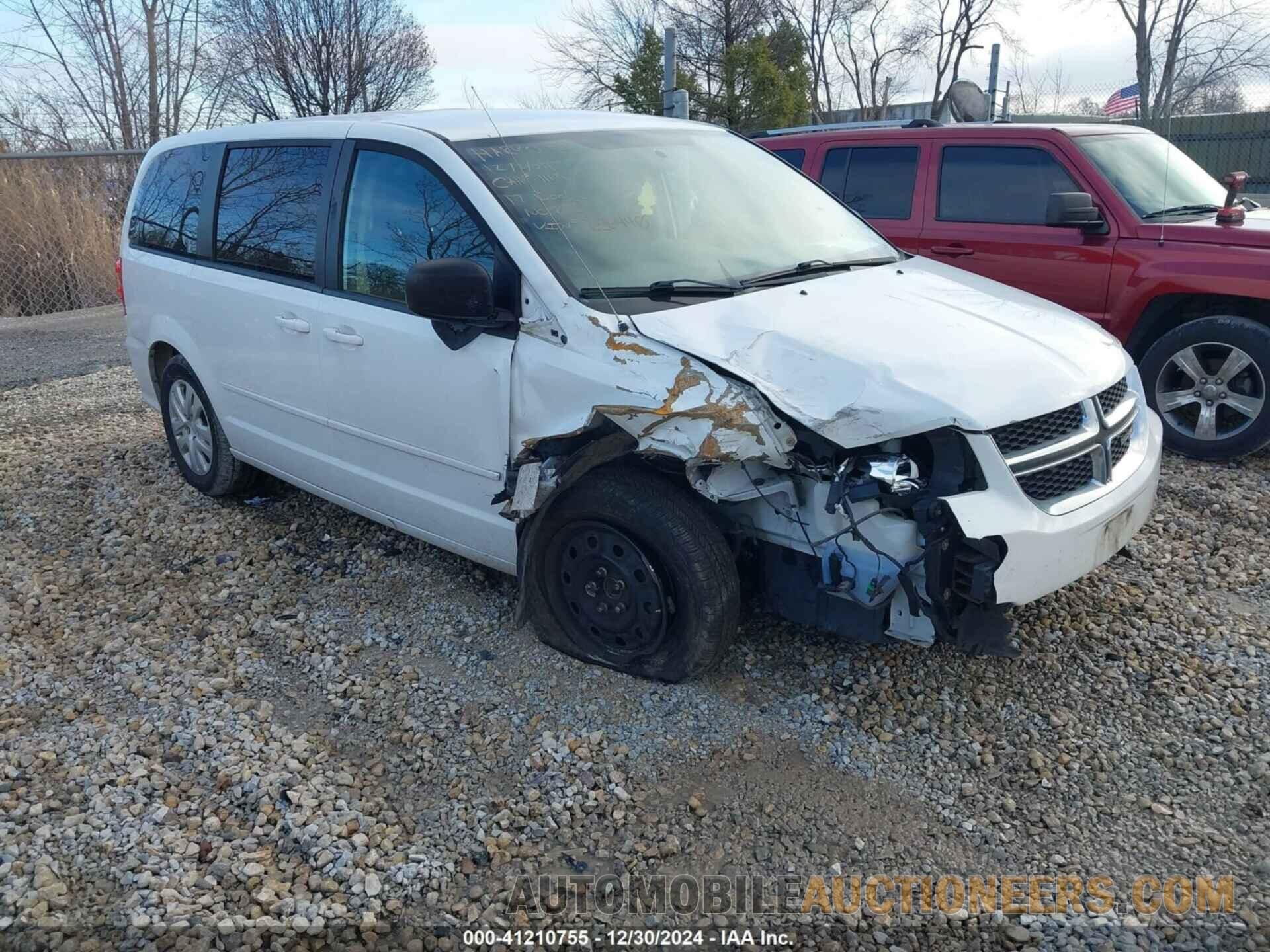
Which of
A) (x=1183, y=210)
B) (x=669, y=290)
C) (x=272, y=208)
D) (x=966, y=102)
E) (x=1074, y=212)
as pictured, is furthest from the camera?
(x=966, y=102)

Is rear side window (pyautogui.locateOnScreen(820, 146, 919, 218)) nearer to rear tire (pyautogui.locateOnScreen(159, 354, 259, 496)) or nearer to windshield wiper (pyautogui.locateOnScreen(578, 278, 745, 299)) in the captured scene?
windshield wiper (pyautogui.locateOnScreen(578, 278, 745, 299))

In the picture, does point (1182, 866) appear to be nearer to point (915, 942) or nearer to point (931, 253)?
point (915, 942)

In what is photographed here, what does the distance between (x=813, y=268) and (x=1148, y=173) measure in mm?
3623

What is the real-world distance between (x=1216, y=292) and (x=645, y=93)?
15547 mm

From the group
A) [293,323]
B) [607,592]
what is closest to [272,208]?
[293,323]

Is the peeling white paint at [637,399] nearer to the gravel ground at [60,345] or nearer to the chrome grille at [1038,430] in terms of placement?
the chrome grille at [1038,430]

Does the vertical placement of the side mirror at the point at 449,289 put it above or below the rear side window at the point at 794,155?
below

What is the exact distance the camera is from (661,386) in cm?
301

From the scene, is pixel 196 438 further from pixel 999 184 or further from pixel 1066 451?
pixel 999 184

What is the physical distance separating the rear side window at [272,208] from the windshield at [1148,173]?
4.60m

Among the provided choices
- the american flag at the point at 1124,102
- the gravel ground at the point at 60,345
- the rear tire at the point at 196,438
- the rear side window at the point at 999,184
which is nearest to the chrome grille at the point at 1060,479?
the rear side window at the point at 999,184

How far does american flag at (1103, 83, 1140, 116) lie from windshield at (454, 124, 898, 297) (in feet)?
20.7

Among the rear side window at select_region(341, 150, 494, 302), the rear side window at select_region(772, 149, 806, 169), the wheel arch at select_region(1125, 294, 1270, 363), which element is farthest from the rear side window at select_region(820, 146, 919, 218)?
the rear side window at select_region(341, 150, 494, 302)

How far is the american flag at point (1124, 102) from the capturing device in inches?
360
